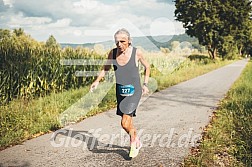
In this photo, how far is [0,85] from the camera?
8.39 meters

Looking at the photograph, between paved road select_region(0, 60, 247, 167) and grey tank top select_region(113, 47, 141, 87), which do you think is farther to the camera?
paved road select_region(0, 60, 247, 167)

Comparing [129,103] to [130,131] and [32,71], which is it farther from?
[32,71]

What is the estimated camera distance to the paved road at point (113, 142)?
4184 mm

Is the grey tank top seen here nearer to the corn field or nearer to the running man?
the running man

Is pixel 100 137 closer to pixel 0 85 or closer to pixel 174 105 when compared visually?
pixel 174 105

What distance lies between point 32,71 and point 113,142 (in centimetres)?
569

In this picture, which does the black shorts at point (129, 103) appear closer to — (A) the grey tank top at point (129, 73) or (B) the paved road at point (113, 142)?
(A) the grey tank top at point (129, 73)

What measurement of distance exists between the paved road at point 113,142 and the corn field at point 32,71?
10.2 ft

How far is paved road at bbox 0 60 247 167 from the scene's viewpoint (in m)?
4.18

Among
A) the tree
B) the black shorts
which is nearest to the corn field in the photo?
the black shorts

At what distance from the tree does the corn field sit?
24.3 meters

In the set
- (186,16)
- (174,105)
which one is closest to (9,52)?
(174,105)

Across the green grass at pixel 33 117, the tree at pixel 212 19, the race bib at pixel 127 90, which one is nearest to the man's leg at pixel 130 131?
the race bib at pixel 127 90

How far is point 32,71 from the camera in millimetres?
9773
